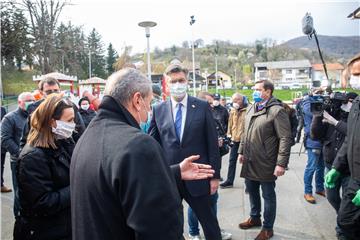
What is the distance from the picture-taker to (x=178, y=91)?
11.1 ft

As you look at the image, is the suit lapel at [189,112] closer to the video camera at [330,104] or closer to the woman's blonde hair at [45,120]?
the woman's blonde hair at [45,120]

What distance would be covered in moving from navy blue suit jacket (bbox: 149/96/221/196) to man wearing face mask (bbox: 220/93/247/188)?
3063 mm

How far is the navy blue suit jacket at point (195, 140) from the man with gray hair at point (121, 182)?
67.6 inches

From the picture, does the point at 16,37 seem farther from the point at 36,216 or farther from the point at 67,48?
the point at 36,216

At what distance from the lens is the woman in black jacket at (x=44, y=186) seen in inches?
85.9

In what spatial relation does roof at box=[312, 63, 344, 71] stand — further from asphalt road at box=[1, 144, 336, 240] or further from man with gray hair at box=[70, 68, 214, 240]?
man with gray hair at box=[70, 68, 214, 240]

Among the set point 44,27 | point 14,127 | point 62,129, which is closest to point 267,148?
point 62,129

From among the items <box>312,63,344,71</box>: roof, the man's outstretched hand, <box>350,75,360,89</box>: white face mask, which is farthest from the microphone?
<box>312,63,344,71</box>: roof

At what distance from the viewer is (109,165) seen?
4.31 ft

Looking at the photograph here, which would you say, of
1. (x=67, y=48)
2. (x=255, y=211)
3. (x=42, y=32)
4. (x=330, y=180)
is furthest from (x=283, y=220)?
(x=67, y=48)

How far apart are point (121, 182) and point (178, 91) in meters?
2.20

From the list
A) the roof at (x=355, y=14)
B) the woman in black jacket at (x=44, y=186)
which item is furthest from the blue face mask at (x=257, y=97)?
the roof at (x=355, y=14)

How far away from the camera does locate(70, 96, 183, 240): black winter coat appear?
1278 millimetres

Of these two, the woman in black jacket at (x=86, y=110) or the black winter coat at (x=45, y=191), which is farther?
the woman in black jacket at (x=86, y=110)
